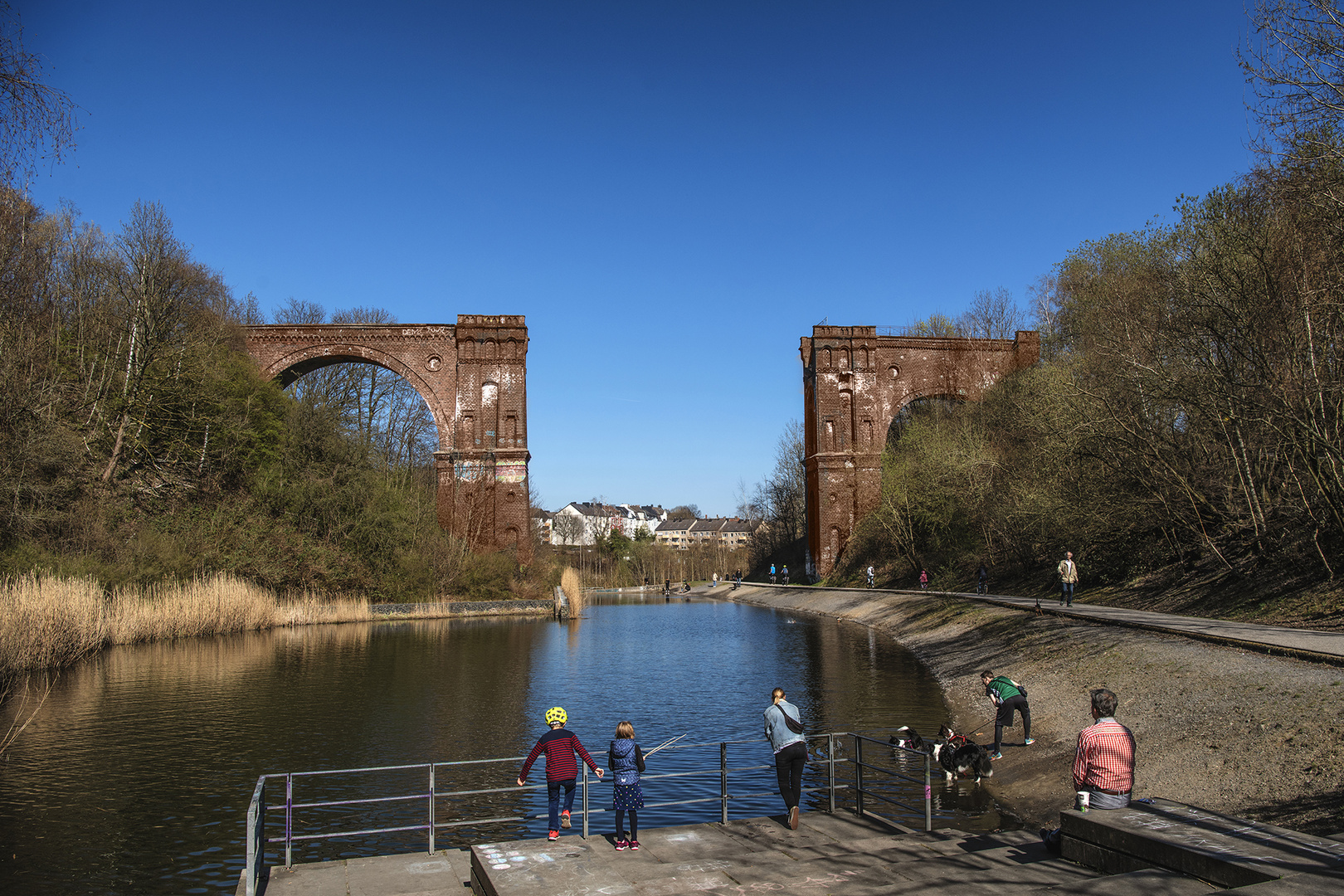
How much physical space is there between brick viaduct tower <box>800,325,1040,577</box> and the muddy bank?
27.9 metres

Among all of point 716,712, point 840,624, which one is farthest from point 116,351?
point 840,624

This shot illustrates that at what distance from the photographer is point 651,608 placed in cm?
5081

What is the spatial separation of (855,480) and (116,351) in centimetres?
3348

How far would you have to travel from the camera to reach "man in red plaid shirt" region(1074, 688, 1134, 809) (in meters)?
6.89

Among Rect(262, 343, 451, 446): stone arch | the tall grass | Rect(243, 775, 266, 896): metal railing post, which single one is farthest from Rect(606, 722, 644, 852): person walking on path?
Rect(262, 343, 451, 446): stone arch

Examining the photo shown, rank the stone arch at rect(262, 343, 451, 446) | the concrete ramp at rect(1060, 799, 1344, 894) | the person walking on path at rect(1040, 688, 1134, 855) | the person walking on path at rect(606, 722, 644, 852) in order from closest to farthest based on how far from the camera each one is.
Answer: the concrete ramp at rect(1060, 799, 1344, 894) → the person walking on path at rect(1040, 688, 1134, 855) → the person walking on path at rect(606, 722, 644, 852) → the stone arch at rect(262, 343, 451, 446)

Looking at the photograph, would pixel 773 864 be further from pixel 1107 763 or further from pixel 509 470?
pixel 509 470

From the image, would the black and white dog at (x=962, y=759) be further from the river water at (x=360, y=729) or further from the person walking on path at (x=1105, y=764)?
the person walking on path at (x=1105, y=764)

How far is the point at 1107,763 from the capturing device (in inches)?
271

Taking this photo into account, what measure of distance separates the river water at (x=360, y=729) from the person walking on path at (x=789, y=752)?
1.77 feet

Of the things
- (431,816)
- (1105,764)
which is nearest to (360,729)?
(431,816)

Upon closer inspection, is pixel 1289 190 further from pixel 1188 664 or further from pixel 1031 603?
pixel 1031 603

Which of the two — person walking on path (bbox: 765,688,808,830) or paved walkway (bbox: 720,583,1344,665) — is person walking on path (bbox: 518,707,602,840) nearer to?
person walking on path (bbox: 765,688,808,830)

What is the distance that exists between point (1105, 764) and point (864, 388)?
41514 mm
